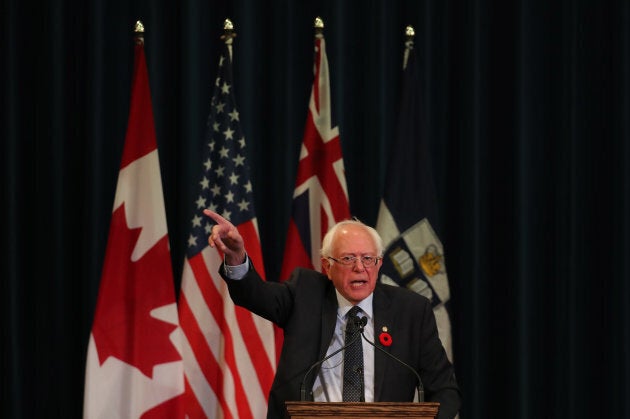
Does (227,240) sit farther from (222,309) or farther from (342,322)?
(222,309)

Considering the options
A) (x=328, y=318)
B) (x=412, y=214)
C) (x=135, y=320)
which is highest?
(x=412, y=214)

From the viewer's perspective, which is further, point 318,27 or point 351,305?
point 318,27

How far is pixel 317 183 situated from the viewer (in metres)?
6.06

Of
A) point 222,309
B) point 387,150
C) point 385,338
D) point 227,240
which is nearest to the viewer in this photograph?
point 227,240

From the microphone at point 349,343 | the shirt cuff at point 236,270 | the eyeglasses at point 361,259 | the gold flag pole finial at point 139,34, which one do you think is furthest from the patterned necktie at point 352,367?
the gold flag pole finial at point 139,34

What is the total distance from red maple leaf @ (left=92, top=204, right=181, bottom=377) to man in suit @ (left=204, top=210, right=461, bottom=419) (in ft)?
5.22

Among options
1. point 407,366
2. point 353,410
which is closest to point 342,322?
point 407,366

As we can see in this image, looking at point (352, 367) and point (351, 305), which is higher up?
point (351, 305)

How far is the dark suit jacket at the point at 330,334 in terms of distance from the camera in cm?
402

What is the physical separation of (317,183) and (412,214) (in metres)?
0.59

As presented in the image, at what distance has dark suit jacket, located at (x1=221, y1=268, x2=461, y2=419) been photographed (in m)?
4.02

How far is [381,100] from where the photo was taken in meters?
6.52

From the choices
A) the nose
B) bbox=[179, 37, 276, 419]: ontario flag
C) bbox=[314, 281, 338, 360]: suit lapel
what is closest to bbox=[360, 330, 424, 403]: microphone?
bbox=[314, 281, 338, 360]: suit lapel

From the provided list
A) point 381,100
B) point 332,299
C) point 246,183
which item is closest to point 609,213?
point 381,100
